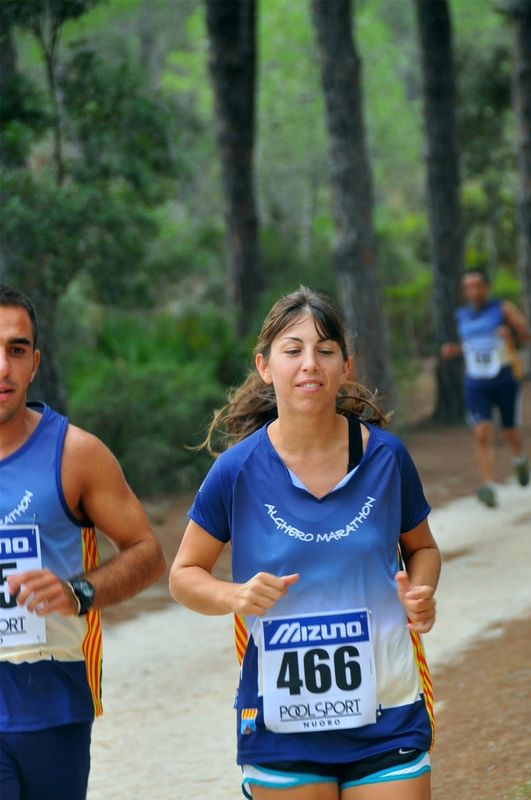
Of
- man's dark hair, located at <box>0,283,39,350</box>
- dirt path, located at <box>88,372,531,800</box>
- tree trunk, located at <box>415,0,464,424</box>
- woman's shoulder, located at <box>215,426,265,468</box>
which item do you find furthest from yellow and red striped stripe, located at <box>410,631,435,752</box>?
tree trunk, located at <box>415,0,464,424</box>

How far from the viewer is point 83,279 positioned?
15898 millimetres

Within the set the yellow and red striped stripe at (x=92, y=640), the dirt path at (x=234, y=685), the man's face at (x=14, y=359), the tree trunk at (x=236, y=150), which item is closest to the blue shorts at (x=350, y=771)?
the yellow and red striped stripe at (x=92, y=640)

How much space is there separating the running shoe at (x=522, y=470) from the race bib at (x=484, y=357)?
1.17 metres

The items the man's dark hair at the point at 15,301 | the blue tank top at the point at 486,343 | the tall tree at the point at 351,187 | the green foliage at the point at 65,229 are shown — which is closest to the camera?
the man's dark hair at the point at 15,301

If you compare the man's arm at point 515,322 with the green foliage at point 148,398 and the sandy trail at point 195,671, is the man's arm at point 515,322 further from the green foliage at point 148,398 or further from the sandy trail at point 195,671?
the green foliage at point 148,398

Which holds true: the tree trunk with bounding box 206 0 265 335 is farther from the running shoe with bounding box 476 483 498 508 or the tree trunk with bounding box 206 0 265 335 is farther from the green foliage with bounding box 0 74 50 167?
the running shoe with bounding box 476 483 498 508

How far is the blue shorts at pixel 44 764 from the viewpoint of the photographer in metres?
2.89

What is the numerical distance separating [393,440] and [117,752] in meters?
3.35

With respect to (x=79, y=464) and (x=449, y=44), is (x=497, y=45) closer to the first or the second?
(x=449, y=44)

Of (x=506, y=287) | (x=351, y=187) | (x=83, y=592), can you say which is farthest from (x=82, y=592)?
(x=506, y=287)

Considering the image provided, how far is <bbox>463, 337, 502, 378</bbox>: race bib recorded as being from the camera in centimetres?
1110

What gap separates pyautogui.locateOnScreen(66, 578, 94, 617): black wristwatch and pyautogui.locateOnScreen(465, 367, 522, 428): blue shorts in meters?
8.59

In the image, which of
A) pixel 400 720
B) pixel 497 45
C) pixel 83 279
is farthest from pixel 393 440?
pixel 497 45

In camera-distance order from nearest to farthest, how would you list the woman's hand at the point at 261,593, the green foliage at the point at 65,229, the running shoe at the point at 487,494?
the woman's hand at the point at 261,593, the green foliage at the point at 65,229, the running shoe at the point at 487,494
